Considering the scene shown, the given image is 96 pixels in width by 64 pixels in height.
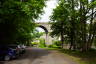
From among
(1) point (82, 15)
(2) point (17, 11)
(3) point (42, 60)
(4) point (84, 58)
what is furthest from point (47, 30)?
(3) point (42, 60)

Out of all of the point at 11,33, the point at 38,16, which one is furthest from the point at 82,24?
the point at 11,33

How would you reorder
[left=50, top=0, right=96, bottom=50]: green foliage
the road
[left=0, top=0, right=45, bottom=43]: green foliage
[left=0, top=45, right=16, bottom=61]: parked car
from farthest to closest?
[left=50, top=0, right=96, bottom=50]: green foliage
[left=0, top=45, right=16, bottom=61]: parked car
[left=0, top=0, right=45, bottom=43]: green foliage
the road

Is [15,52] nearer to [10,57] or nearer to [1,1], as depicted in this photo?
[10,57]

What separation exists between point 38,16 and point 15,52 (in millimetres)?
6228

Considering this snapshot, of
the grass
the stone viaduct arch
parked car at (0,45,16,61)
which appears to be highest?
the stone viaduct arch

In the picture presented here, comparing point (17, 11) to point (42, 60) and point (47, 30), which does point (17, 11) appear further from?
point (47, 30)

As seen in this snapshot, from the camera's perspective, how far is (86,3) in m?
31.4

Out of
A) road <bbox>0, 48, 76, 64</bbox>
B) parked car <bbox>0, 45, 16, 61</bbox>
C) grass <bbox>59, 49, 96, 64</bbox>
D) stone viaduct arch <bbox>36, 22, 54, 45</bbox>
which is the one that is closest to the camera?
road <bbox>0, 48, 76, 64</bbox>

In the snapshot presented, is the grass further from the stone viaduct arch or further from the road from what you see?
the stone viaduct arch

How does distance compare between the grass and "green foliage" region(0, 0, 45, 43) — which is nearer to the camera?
the grass

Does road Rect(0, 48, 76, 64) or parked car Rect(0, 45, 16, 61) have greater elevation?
parked car Rect(0, 45, 16, 61)

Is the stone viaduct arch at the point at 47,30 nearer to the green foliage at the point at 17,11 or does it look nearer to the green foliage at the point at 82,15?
the green foliage at the point at 82,15

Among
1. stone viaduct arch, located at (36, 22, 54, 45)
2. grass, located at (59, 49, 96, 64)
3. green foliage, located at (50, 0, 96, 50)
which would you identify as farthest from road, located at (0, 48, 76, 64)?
stone viaduct arch, located at (36, 22, 54, 45)

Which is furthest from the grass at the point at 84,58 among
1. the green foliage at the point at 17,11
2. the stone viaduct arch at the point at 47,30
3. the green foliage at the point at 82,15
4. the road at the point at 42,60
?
the stone viaduct arch at the point at 47,30
